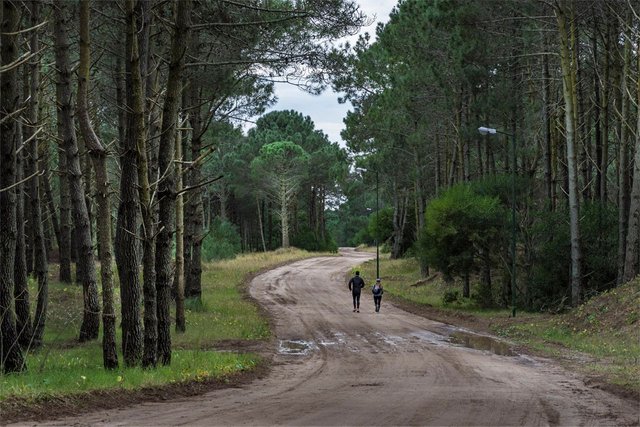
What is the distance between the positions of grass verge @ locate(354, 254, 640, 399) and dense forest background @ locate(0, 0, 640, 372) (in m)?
1.64

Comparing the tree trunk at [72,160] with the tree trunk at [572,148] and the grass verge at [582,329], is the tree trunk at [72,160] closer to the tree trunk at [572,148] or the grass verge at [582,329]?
the grass verge at [582,329]

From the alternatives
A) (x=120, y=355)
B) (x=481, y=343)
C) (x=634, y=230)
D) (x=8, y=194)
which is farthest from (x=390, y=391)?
(x=634, y=230)

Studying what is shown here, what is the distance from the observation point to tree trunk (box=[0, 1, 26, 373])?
40.0ft

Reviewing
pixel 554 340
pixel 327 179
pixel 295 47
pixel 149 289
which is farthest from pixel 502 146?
pixel 327 179

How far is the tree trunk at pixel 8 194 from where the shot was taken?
12.2 meters

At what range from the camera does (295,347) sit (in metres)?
21.1

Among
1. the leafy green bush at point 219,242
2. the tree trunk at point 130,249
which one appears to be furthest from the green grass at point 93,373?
the leafy green bush at point 219,242

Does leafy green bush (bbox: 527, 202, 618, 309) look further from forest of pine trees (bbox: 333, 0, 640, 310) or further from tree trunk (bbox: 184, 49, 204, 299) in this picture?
tree trunk (bbox: 184, 49, 204, 299)

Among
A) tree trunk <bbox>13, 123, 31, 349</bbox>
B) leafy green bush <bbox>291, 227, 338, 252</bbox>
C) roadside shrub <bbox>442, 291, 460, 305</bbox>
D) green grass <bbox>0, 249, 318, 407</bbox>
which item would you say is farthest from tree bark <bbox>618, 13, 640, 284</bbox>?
leafy green bush <bbox>291, 227, 338, 252</bbox>

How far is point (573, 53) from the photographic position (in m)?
27.2

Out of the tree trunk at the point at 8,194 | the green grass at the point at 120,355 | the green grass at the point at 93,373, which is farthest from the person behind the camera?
the tree trunk at the point at 8,194

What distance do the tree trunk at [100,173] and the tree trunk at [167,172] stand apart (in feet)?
3.47

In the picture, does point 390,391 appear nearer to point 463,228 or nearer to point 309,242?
point 463,228

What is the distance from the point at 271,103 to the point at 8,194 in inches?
608
